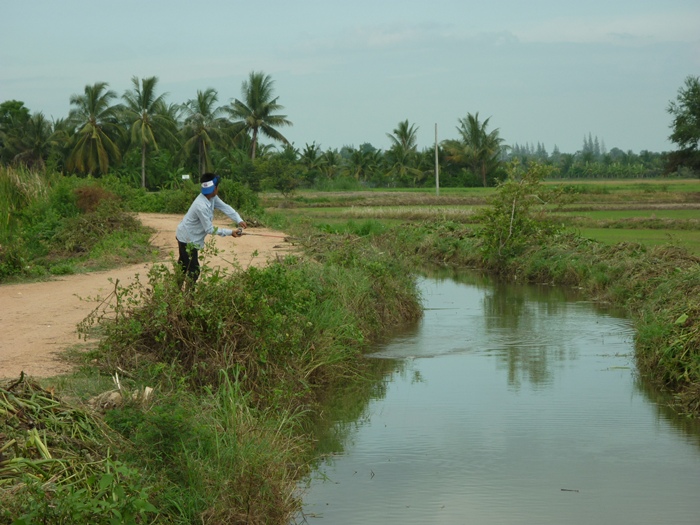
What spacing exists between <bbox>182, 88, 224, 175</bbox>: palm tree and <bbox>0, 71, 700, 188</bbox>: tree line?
2.5 inches

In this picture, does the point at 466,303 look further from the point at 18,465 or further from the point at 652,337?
the point at 18,465

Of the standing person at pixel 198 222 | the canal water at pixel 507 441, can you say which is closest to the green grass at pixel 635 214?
the canal water at pixel 507 441

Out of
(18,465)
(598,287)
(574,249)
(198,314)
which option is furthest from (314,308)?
(574,249)

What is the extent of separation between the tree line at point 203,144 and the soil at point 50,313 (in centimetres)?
3516

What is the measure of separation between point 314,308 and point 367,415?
1486mm

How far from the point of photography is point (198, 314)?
289 inches

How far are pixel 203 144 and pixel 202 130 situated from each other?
0.88 meters

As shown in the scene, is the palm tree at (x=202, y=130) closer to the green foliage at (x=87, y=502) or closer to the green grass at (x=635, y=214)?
the green grass at (x=635, y=214)

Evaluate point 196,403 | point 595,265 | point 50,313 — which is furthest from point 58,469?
point 595,265

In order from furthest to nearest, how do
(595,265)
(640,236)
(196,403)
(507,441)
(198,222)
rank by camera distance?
(640,236) → (595,265) → (198,222) → (507,441) → (196,403)

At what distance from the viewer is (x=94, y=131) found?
54469 millimetres

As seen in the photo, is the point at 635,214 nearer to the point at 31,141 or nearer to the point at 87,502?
the point at 87,502

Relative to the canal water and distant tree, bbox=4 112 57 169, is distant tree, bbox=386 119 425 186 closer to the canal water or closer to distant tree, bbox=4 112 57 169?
distant tree, bbox=4 112 57 169

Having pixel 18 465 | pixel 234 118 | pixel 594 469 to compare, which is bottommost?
pixel 594 469
